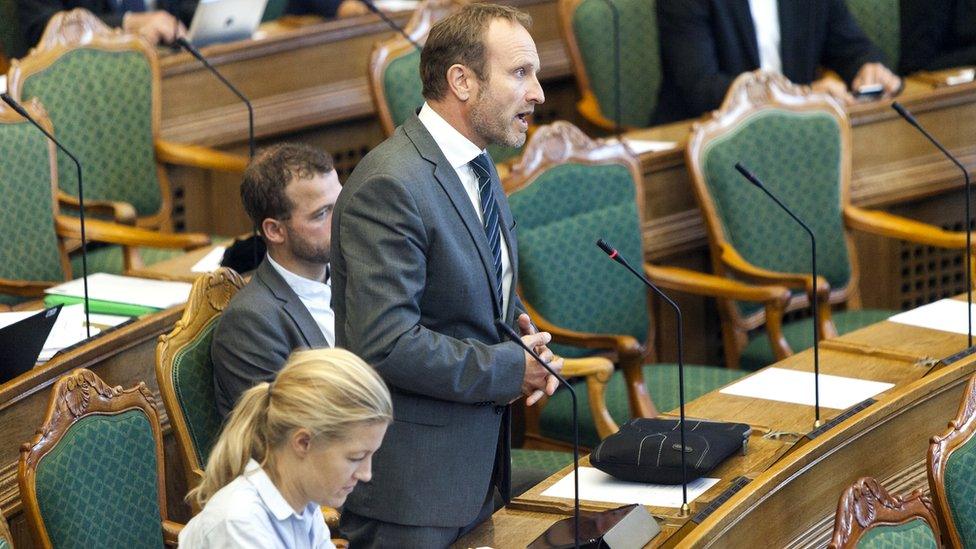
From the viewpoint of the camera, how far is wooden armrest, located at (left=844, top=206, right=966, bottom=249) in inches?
164

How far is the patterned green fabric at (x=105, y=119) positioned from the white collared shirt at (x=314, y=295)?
156 cm

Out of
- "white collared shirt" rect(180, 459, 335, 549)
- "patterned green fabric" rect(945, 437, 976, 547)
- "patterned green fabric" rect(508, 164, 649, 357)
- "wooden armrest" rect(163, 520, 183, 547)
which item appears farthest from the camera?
"patterned green fabric" rect(508, 164, 649, 357)

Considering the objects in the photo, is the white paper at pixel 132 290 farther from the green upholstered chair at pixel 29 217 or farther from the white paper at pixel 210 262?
the green upholstered chair at pixel 29 217

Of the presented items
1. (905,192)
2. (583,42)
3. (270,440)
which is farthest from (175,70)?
(270,440)

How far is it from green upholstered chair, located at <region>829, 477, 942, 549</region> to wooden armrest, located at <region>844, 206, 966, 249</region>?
6.60ft

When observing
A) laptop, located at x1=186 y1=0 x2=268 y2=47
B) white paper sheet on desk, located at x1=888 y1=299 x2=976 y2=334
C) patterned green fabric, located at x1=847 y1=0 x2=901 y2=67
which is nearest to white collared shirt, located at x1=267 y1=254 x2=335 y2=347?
white paper sheet on desk, located at x1=888 y1=299 x2=976 y2=334

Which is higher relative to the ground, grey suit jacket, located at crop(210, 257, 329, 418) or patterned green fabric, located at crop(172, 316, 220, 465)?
grey suit jacket, located at crop(210, 257, 329, 418)

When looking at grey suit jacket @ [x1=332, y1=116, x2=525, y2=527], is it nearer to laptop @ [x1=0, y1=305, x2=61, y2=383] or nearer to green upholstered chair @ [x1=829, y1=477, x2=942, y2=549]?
green upholstered chair @ [x1=829, y1=477, x2=942, y2=549]

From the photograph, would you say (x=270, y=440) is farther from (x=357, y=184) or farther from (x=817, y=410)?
(x=817, y=410)

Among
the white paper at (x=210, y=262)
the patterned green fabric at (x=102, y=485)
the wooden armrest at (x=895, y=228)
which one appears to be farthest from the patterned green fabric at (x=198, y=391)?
the wooden armrest at (x=895, y=228)

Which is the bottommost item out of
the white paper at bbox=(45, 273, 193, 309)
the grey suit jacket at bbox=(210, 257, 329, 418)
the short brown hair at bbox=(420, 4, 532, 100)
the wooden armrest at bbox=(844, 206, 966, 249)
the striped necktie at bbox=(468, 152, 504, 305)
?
the wooden armrest at bbox=(844, 206, 966, 249)

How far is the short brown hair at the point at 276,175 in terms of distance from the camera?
286 centimetres

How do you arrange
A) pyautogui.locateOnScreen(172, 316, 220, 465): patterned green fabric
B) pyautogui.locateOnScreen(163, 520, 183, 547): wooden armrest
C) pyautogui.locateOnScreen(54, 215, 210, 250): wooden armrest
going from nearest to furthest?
pyautogui.locateOnScreen(163, 520, 183, 547): wooden armrest
pyautogui.locateOnScreen(172, 316, 220, 465): patterned green fabric
pyautogui.locateOnScreen(54, 215, 210, 250): wooden armrest

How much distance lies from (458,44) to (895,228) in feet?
7.39
